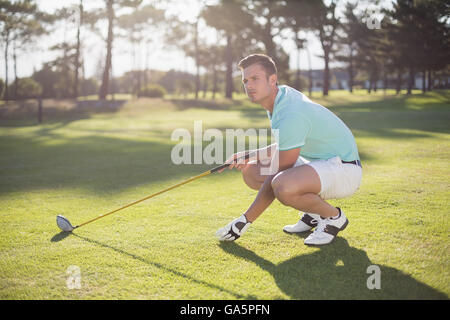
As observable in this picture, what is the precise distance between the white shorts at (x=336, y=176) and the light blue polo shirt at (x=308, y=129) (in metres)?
0.11

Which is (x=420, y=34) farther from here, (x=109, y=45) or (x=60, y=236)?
(x=60, y=236)

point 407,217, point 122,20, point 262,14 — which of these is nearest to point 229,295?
point 407,217

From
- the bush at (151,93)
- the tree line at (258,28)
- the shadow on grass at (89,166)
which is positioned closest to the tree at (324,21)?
the tree line at (258,28)

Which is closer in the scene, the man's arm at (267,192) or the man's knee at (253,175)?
the man's arm at (267,192)

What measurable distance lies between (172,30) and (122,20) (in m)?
7.55

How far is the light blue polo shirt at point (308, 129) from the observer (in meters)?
3.05

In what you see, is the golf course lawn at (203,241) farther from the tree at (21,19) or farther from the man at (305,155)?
the tree at (21,19)

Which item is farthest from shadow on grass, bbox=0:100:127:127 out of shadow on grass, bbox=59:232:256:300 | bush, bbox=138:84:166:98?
shadow on grass, bbox=59:232:256:300

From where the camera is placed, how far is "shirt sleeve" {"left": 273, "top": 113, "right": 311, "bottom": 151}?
3.04 meters

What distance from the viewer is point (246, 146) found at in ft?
33.0

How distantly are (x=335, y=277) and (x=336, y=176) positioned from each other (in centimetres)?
91
